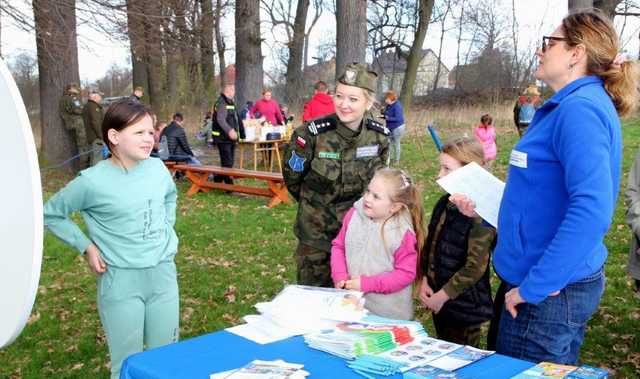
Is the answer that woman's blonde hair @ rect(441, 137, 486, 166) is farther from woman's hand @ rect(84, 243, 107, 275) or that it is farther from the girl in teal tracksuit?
woman's hand @ rect(84, 243, 107, 275)

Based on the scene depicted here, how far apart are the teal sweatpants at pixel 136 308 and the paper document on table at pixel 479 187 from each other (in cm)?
145

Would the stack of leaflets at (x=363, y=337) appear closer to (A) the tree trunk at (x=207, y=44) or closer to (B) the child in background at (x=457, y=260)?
(B) the child in background at (x=457, y=260)

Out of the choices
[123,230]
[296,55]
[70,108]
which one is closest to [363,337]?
[123,230]

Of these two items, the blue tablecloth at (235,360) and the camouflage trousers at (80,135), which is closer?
the blue tablecloth at (235,360)

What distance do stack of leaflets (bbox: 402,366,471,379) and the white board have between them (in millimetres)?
1099

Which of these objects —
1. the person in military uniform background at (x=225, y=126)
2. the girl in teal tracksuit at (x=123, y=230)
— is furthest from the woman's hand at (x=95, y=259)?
the person in military uniform background at (x=225, y=126)

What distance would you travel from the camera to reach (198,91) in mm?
26312

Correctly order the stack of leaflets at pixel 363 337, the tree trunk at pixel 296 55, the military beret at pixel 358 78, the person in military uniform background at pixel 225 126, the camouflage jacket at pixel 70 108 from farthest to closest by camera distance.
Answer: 1. the tree trunk at pixel 296 55
2. the camouflage jacket at pixel 70 108
3. the person in military uniform background at pixel 225 126
4. the military beret at pixel 358 78
5. the stack of leaflets at pixel 363 337

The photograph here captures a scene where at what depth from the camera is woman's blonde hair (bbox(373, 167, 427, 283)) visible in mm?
3023

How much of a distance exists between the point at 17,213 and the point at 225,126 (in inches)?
375

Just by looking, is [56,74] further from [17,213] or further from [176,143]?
[17,213]

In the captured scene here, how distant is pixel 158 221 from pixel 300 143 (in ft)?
3.23

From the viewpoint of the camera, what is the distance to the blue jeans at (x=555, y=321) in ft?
7.11

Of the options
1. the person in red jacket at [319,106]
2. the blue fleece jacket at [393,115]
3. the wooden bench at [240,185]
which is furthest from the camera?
the blue fleece jacket at [393,115]
